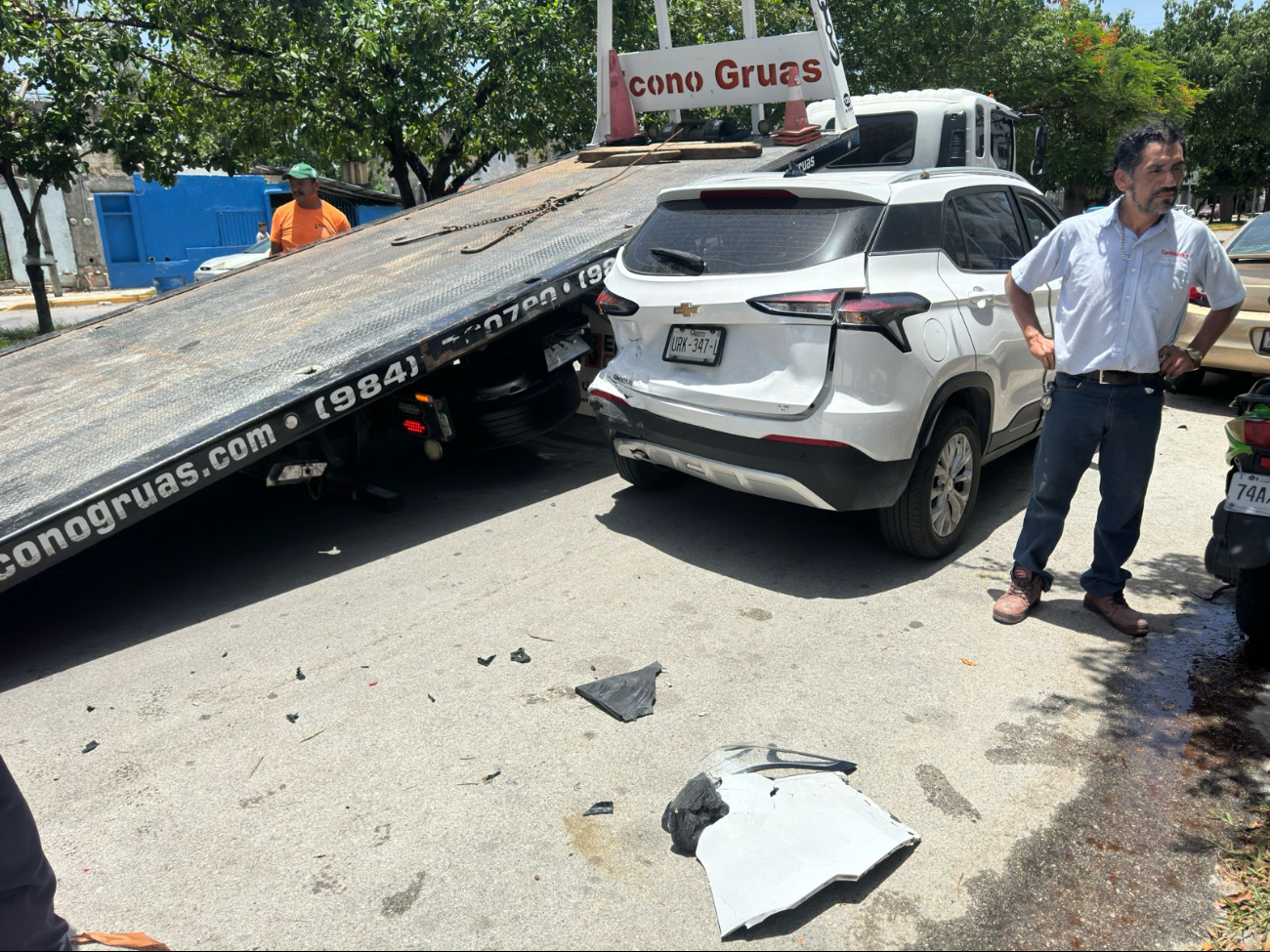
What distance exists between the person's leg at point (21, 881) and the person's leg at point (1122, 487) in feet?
13.1

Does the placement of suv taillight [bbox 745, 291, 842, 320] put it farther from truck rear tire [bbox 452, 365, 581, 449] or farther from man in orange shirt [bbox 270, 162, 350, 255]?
man in orange shirt [bbox 270, 162, 350, 255]

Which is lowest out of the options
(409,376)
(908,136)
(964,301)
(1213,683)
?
(1213,683)

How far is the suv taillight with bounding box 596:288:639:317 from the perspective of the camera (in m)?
5.06

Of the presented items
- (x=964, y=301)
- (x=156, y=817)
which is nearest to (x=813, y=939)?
(x=156, y=817)

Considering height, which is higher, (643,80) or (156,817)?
(643,80)

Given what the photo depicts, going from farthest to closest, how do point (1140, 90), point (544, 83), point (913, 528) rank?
point (1140, 90) < point (544, 83) < point (913, 528)

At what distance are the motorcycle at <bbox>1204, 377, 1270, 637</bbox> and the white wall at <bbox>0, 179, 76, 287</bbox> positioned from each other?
29.8 metres

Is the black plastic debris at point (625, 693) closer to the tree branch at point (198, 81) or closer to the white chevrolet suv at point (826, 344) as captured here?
the white chevrolet suv at point (826, 344)

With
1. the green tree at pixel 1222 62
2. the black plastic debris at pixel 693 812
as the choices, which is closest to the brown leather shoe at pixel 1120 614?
the black plastic debris at pixel 693 812

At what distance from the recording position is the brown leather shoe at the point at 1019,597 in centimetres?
440

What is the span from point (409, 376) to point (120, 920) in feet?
9.93

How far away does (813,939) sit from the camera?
258 cm

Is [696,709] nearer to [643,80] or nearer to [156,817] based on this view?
[156,817]

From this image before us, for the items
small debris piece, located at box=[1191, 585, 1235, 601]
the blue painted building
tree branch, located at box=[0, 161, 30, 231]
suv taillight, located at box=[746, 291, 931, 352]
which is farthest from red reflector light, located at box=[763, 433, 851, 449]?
the blue painted building
